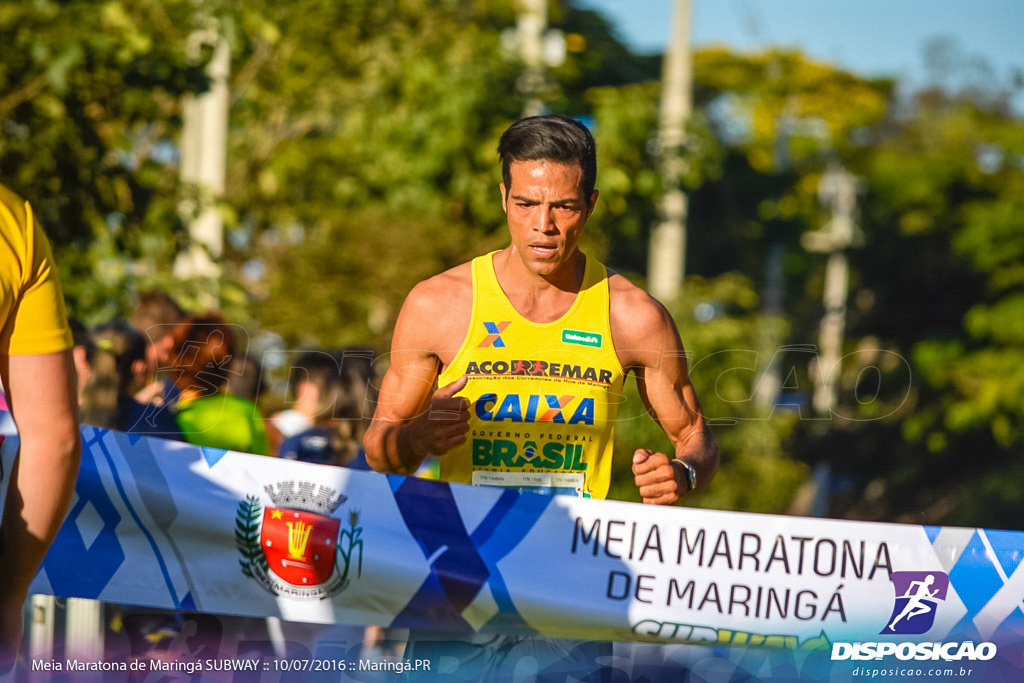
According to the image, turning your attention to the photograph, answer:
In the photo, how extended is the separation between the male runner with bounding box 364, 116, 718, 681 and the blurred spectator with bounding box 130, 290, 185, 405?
183 centimetres

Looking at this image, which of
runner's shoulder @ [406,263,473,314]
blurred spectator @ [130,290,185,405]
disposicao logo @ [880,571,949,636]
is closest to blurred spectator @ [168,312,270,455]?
blurred spectator @ [130,290,185,405]

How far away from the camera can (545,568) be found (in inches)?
133

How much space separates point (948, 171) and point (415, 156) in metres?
14.5

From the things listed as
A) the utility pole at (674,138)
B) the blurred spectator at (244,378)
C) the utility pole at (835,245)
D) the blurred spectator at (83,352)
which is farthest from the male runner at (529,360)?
the utility pole at (835,245)

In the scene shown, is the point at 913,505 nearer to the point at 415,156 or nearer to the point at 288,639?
the point at 415,156

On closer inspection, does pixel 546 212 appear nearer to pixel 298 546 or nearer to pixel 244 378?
pixel 298 546

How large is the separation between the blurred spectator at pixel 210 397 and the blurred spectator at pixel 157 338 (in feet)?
0.15

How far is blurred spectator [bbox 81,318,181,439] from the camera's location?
4648 mm

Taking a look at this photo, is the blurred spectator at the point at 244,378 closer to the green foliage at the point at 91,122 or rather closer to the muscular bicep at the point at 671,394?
the green foliage at the point at 91,122

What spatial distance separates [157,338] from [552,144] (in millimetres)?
2873

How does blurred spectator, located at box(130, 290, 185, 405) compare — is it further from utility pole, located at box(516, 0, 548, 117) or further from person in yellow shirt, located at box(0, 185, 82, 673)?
utility pole, located at box(516, 0, 548, 117)

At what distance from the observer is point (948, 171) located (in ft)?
76.1

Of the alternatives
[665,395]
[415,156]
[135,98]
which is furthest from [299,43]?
[665,395]

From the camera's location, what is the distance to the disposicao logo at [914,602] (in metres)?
3.35
